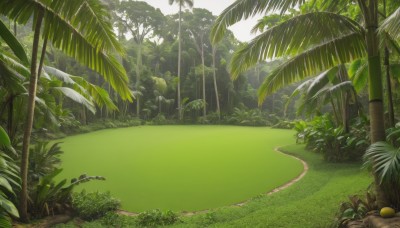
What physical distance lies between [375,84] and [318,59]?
729 millimetres

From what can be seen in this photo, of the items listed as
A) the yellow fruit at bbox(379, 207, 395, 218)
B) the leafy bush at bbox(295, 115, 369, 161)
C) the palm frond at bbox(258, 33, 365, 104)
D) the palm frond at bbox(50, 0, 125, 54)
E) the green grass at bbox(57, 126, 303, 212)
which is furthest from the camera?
the leafy bush at bbox(295, 115, 369, 161)

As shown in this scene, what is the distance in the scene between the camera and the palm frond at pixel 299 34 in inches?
117

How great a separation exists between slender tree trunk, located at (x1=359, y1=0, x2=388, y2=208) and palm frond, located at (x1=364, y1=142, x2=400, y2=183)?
0.76ft

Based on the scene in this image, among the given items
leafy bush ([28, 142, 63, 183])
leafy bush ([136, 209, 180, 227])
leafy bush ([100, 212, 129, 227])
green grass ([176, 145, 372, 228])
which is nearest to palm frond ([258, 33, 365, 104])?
green grass ([176, 145, 372, 228])

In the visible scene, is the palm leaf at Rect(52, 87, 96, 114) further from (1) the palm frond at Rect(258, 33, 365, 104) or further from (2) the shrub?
(2) the shrub

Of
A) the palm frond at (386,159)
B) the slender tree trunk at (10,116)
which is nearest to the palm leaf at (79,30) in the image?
the slender tree trunk at (10,116)

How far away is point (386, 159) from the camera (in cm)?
237

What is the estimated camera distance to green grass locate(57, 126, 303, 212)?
448 cm

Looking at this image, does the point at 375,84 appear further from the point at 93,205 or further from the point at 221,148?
the point at 221,148

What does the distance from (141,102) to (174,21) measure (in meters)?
7.40

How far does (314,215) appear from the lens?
338 centimetres

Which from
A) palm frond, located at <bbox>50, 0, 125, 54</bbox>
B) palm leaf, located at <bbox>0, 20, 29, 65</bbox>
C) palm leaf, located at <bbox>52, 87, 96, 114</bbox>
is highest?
palm frond, located at <bbox>50, 0, 125, 54</bbox>

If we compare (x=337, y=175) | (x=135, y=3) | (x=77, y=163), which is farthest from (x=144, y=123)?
(x=337, y=175)

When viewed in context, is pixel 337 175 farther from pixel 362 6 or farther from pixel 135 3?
pixel 135 3
